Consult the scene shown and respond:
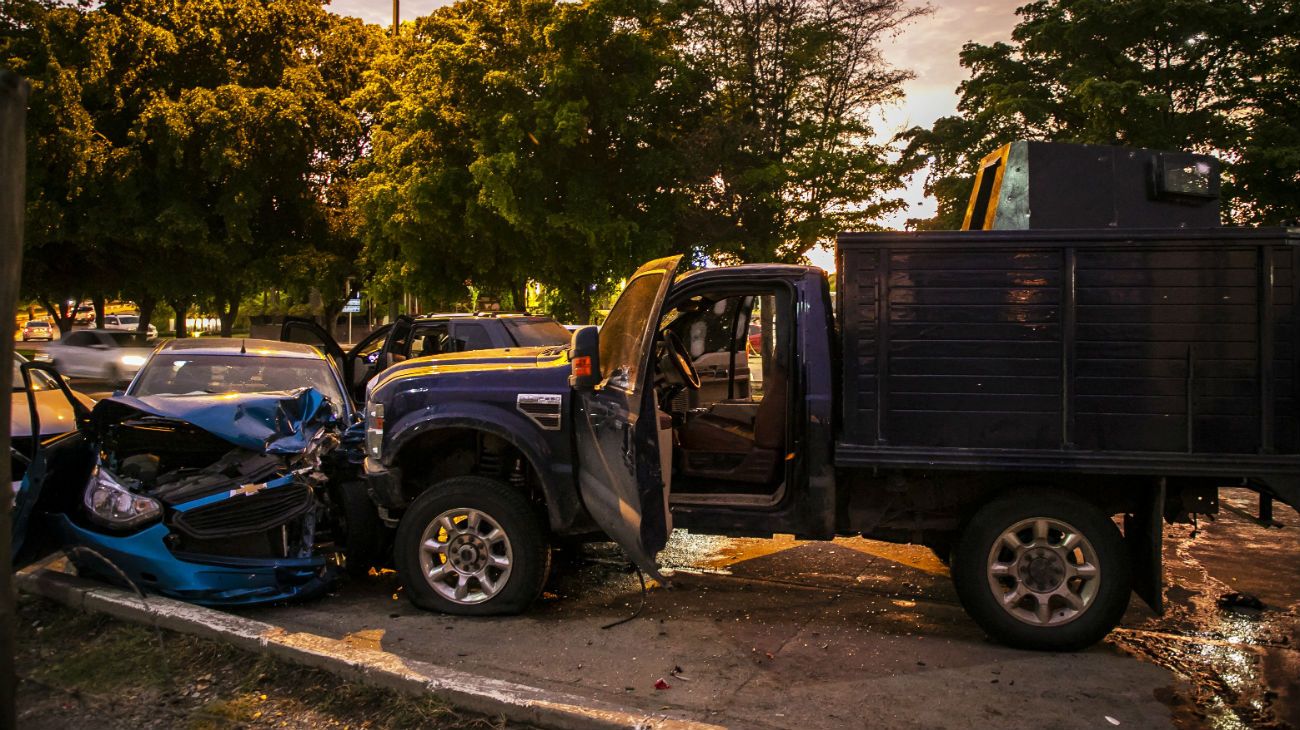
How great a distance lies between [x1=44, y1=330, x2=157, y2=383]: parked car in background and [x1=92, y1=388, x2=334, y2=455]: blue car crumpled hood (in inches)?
757

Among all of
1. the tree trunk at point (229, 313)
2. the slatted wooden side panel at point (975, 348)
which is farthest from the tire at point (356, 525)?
the tree trunk at point (229, 313)

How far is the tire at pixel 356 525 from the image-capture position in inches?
245

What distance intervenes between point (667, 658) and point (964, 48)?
2603cm

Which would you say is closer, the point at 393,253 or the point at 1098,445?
the point at 1098,445

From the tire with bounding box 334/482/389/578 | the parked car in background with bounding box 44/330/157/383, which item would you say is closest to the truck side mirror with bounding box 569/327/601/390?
the tire with bounding box 334/482/389/578

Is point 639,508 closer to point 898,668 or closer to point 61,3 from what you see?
point 898,668

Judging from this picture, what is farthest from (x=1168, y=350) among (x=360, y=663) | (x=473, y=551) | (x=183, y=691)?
(x=183, y=691)

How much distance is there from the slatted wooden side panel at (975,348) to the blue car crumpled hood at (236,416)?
148 inches

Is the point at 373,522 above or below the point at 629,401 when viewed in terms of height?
below

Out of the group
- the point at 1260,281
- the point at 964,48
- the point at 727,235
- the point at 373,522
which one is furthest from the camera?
the point at 964,48

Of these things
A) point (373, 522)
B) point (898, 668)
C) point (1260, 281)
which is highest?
point (1260, 281)

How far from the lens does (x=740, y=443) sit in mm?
5566

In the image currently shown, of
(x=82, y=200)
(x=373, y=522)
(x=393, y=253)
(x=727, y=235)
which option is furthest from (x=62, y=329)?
(x=373, y=522)

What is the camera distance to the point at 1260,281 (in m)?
4.66
